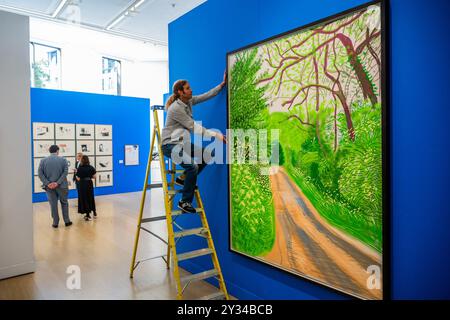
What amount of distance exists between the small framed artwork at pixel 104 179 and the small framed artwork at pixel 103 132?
3.95 ft

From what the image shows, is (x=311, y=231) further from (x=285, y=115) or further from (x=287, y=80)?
(x=287, y=80)

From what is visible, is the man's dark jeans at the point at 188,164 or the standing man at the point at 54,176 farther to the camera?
the standing man at the point at 54,176

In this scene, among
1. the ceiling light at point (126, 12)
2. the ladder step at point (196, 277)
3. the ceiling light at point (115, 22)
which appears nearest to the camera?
the ladder step at point (196, 277)

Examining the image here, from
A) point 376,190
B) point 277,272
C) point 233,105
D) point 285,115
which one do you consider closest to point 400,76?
point 376,190

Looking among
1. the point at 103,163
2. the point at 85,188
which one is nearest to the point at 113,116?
the point at 103,163

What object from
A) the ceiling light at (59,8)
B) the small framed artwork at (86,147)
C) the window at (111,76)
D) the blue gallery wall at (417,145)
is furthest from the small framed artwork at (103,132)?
the blue gallery wall at (417,145)

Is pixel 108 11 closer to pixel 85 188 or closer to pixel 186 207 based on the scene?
pixel 85 188

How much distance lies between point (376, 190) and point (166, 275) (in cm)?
287

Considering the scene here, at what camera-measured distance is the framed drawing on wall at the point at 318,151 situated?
2.05m

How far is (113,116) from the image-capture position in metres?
10.5

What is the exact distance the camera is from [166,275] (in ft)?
12.8

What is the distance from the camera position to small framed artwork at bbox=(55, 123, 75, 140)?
9331 mm

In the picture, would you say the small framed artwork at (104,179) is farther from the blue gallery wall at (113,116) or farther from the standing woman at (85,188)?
the standing woman at (85,188)

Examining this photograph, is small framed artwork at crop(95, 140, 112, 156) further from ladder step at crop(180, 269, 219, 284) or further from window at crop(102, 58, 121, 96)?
ladder step at crop(180, 269, 219, 284)
